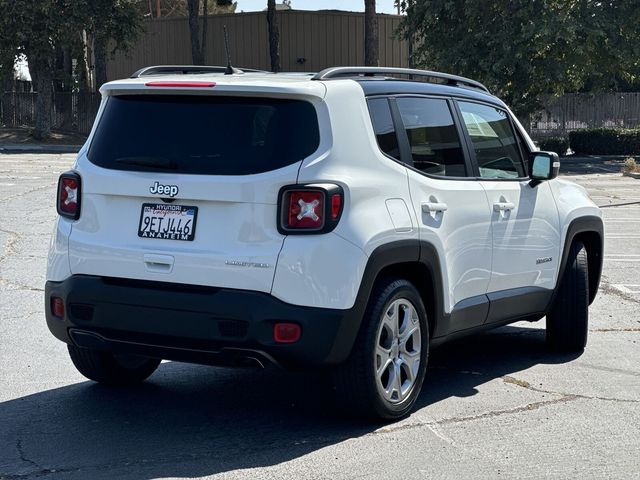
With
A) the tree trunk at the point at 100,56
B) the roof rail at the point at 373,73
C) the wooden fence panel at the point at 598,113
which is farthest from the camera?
the wooden fence panel at the point at 598,113

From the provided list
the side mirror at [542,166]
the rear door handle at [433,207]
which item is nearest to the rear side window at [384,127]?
the rear door handle at [433,207]

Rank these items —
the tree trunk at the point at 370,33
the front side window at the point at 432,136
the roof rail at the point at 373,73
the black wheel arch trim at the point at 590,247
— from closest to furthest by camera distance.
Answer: the roof rail at the point at 373,73
the front side window at the point at 432,136
the black wheel arch trim at the point at 590,247
the tree trunk at the point at 370,33

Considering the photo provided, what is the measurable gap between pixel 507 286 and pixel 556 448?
5.83ft

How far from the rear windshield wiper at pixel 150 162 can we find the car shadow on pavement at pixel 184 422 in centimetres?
136

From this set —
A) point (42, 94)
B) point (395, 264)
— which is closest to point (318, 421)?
point (395, 264)

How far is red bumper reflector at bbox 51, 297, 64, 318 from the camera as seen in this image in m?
6.00

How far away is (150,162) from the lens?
5.84 m

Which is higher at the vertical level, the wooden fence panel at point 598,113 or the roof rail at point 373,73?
the roof rail at point 373,73

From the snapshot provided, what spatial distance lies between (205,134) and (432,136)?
1504 mm

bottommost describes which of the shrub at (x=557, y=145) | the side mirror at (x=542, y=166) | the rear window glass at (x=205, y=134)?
the shrub at (x=557, y=145)

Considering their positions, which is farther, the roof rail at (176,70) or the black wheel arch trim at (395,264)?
the roof rail at (176,70)

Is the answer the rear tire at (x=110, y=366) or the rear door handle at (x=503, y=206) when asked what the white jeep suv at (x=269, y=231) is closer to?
the rear tire at (x=110, y=366)

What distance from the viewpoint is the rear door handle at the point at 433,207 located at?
625cm

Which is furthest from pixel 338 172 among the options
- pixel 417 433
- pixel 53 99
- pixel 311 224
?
pixel 53 99
